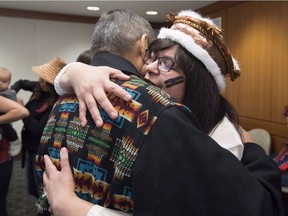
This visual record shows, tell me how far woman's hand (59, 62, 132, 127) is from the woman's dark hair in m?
0.32

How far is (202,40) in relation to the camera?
43.4 inches

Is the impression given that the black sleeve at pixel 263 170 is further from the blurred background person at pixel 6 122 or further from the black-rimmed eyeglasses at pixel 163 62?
the blurred background person at pixel 6 122

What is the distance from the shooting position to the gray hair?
88 centimetres

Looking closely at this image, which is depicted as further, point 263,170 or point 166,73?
point 166,73

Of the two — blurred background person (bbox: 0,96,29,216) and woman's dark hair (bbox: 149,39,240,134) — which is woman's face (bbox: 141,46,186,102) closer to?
woman's dark hair (bbox: 149,39,240,134)

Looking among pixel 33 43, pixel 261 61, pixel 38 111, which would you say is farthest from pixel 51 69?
pixel 33 43

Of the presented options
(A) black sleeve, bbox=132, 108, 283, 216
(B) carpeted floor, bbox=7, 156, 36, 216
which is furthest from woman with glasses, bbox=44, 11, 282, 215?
(B) carpeted floor, bbox=7, 156, 36, 216

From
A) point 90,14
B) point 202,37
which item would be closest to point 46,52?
point 90,14

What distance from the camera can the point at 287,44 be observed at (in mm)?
3543

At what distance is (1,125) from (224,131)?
184cm

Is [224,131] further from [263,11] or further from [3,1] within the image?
[3,1]

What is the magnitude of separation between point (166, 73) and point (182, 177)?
0.52 m

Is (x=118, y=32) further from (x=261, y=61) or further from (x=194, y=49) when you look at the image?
(x=261, y=61)

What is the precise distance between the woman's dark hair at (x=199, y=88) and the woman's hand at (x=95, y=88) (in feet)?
1.06
